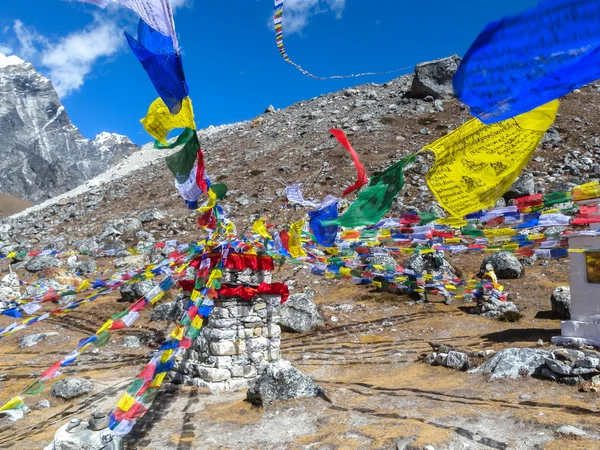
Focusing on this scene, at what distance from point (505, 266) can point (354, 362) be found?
366 inches

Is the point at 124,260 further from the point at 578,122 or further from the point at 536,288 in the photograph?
the point at 578,122

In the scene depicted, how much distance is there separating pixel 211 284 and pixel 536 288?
41.0ft

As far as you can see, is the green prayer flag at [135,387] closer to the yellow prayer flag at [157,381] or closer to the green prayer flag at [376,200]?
the yellow prayer flag at [157,381]

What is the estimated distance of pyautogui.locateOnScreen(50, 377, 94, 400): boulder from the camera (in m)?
9.41

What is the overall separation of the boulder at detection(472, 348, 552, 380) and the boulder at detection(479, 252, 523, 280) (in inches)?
367

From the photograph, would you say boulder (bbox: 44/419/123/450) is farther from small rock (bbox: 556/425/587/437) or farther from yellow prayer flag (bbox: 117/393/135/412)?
small rock (bbox: 556/425/587/437)

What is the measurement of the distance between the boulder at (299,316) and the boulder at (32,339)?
23.9ft

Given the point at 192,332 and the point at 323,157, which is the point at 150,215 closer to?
the point at 323,157

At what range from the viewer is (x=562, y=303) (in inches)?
517

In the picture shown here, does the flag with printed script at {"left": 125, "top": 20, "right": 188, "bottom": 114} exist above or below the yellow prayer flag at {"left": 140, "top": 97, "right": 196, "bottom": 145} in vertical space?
above

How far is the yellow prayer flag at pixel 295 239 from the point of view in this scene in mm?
8875

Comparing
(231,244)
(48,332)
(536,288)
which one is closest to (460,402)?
(231,244)

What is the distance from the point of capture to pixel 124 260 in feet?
74.0

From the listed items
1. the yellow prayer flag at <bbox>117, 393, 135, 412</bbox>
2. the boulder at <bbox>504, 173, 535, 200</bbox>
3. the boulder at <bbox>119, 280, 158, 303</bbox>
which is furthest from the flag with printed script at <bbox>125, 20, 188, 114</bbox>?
the boulder at <bbox>504, 173, 535, 200</bbox>
